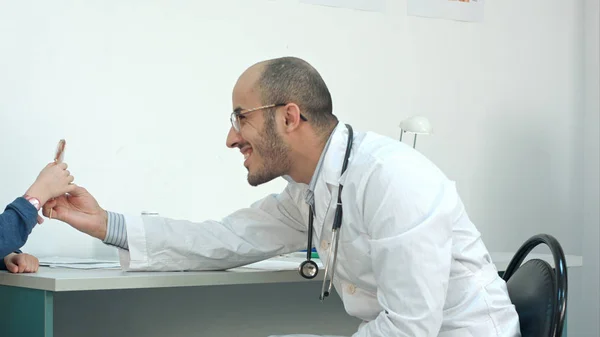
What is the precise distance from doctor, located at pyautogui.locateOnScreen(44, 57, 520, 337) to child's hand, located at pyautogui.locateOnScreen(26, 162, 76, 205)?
4 centimetres

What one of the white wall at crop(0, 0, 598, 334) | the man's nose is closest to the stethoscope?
the man's nose

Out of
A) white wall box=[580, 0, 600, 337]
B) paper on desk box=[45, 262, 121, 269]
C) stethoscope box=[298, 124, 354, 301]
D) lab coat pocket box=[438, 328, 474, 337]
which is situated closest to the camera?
lab coat pocket box=[438, 328, 474, 337]

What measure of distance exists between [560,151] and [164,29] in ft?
6.05

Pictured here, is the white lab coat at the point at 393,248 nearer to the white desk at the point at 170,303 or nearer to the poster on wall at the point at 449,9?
the white desk at the point at 170,303

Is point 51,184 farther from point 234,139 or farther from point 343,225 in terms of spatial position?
point 343,225

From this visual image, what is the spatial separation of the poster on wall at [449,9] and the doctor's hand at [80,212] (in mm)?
1696

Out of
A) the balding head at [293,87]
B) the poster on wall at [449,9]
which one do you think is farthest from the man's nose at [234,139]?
the poster on wall at [449,9]

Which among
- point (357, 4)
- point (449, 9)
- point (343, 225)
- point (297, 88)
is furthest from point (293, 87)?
point (449, 9)

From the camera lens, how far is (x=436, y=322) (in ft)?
4.60

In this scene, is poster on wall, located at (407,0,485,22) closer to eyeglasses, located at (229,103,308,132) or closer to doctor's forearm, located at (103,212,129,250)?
eyeglasses, located at (229,103,308,132)

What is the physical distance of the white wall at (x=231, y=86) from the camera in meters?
2.42

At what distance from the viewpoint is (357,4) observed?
3000mm

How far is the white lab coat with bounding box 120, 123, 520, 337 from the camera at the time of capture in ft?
4.59

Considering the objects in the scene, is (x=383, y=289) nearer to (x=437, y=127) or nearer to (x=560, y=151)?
(x=437, y=127)
